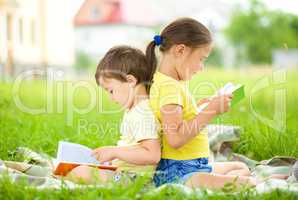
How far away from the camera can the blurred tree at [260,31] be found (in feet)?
71.2

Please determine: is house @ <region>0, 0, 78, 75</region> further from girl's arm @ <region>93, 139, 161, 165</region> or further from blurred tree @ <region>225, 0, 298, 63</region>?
girl's arm @ <region>93, 139, 161, 165</region>

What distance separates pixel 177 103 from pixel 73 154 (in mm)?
434

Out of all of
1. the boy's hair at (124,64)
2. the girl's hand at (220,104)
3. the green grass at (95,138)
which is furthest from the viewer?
the boy's hair at (124,64)

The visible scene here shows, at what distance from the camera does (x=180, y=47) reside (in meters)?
1.87

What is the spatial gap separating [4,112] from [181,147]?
1521 millimetres

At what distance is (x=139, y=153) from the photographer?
6.01 feet

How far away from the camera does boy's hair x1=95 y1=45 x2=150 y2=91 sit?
1.91 m

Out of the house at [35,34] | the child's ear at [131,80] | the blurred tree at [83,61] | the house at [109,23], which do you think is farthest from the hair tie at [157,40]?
the house at [109,23]

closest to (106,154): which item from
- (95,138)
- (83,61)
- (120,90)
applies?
(120,90)

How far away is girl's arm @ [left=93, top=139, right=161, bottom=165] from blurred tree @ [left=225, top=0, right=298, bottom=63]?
65.5 ft

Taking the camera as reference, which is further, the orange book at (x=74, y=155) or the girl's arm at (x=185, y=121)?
the orange book at (x=74, y=155)

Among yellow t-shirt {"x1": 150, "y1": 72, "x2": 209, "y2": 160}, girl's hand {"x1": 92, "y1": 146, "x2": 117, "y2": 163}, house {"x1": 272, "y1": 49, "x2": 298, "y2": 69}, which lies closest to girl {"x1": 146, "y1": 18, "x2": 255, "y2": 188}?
yellow t-shirt {"x1": 150, "y1": 72, "x2": 209, "y2": 160}

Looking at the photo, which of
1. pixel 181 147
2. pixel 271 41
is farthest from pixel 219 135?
pixel 271 41

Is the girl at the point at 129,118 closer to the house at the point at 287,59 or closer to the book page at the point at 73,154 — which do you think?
the book page at the point at 73,154
